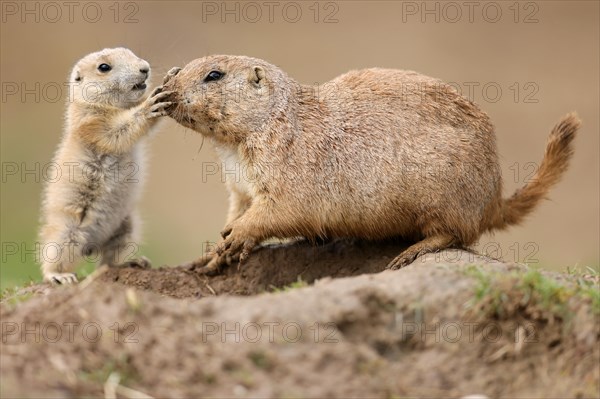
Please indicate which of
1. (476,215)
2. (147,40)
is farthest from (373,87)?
(147,40)

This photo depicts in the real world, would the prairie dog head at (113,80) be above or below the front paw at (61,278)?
above

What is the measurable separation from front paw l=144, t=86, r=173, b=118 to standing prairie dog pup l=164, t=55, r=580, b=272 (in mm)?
72

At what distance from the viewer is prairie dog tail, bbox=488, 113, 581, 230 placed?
25.4 ft

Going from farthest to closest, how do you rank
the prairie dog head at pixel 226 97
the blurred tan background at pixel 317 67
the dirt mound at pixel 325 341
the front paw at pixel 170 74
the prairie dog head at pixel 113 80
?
1. the blurred tan background at pixel 317 67
2. the prairie dog head at pixel 113 80
3. the front paw at pixel 170 74
4. the prairie dog head at pixel 226 97
5. the dirt mound at pixel 325 341

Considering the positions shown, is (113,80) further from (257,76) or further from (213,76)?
(257,76)

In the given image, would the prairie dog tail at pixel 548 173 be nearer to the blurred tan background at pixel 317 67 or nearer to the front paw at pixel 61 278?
the front paw at pixel 61 278

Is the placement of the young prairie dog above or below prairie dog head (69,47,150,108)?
below

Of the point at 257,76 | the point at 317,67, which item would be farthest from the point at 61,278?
the point at 317,67

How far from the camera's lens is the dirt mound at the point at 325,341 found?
4.73 meters

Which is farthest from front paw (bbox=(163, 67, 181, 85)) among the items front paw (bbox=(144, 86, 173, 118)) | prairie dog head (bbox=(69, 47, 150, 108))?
prairie dog head (bbox=(69, 47, 150, 108))

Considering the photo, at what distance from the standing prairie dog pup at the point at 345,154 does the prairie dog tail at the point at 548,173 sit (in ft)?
1.15

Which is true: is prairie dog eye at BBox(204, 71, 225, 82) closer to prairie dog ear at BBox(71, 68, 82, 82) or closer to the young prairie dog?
the young prairie dog

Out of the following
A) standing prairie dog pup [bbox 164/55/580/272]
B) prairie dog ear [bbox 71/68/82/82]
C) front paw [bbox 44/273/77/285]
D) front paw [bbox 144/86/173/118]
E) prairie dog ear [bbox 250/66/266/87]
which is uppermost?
prairie dog ear [bbox 250/66/266/87]

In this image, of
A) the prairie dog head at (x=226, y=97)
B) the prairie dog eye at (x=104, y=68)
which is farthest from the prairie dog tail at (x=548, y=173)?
the prairie dog eye at (x=104, y=68)
